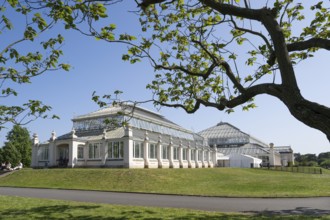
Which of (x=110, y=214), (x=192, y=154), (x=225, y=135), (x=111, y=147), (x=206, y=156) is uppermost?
(x=225, y=135)

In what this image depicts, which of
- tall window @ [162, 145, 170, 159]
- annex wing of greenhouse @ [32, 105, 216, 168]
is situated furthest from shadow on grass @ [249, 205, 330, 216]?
tall window @ [162, 145, 170, 159]

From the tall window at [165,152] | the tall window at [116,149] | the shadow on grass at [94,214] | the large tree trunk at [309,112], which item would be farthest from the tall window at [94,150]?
the large tree trunk at [309,112]

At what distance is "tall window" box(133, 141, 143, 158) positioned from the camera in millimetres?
37266

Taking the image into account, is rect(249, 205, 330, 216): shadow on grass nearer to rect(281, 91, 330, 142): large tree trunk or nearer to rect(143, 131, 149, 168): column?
rect(281, 91, 330, 142): large tree trunk

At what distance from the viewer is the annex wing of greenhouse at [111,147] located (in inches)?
1464

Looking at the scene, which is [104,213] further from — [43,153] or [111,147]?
[43,153]

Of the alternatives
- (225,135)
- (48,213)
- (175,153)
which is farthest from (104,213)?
(225,135)

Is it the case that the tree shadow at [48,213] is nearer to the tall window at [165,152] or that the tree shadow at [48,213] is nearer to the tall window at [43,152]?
the tall window at [165,152]

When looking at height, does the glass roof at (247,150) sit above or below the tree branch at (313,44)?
below

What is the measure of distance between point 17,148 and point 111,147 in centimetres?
3945

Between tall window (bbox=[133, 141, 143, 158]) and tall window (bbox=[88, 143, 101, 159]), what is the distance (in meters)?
4.95

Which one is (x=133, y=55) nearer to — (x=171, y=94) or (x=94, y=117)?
(x=171, y=94)

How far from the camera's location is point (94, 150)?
39844mm

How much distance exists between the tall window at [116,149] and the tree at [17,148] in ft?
100
